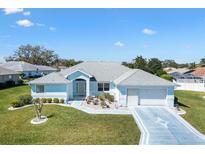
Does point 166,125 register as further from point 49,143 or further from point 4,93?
point 4,93

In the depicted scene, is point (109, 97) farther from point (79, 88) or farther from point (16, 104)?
point (16, 104)

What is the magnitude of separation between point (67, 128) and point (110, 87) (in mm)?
14544

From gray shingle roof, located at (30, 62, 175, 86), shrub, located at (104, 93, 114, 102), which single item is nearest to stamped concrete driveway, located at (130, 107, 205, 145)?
gray shingle roof, located at (30, 62, 175, 86)

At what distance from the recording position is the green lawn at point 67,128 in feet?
53.6

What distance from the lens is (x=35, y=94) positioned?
28.6 meters

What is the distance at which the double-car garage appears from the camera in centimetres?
2662

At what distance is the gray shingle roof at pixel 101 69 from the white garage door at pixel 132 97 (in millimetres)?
6269

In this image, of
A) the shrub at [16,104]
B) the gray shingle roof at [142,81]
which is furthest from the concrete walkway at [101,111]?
the shrub at [16,104]

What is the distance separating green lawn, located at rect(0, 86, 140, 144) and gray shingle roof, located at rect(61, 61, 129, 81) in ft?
32.8

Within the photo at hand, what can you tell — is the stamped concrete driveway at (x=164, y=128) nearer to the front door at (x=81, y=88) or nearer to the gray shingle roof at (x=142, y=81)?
the gray shingle roof at (x=142, y=81)

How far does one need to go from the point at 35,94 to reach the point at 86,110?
804cm

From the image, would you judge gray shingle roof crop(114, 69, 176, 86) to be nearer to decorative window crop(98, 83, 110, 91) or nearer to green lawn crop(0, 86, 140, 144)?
green lawn crop(0, 86, 140, 144)

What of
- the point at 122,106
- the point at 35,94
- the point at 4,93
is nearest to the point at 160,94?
the point at 122,106

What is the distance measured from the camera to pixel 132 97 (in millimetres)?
26625
